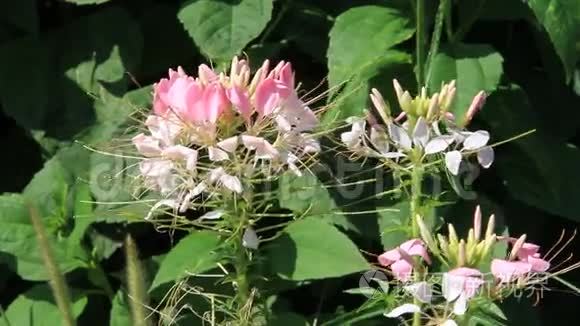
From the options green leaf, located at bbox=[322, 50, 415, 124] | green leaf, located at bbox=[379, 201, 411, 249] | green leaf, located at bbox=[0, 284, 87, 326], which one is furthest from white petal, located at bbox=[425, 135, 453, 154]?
green leaf, located at bbox=[0, 284, 87, 326]

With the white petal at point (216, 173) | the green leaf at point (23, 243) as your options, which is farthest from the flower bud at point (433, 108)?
the green leaf at point (23, 243)

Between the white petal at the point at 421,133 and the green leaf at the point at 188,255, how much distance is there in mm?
350

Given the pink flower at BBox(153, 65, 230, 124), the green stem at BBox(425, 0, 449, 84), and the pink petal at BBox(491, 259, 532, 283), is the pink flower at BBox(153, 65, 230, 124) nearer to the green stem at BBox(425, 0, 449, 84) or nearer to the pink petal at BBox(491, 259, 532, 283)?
the pink petal at BBox(491, 259, 532, 283)

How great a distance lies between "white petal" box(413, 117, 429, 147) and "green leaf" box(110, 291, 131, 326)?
734 millimetres

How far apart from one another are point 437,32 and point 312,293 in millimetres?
574

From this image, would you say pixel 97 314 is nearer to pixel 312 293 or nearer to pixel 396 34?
pixel 312 293

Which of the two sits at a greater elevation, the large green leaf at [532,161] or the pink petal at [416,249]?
the pink petal at [416,249]

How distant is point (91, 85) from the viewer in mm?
2246

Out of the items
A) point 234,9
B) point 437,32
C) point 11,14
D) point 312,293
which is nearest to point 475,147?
point 437,32

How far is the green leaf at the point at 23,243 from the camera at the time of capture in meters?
1.97

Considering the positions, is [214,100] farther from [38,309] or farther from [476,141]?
[38,309]

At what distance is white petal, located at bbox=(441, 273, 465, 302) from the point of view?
1.21 metres

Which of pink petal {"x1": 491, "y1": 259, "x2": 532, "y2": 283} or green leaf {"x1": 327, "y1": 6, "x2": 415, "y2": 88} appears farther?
green leaf {"x1": 327, "y1": 6, "x2": 415, "y2": 88}

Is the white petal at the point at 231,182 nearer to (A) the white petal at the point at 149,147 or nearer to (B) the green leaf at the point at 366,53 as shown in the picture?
(A) the white petal at the point at 149,147
